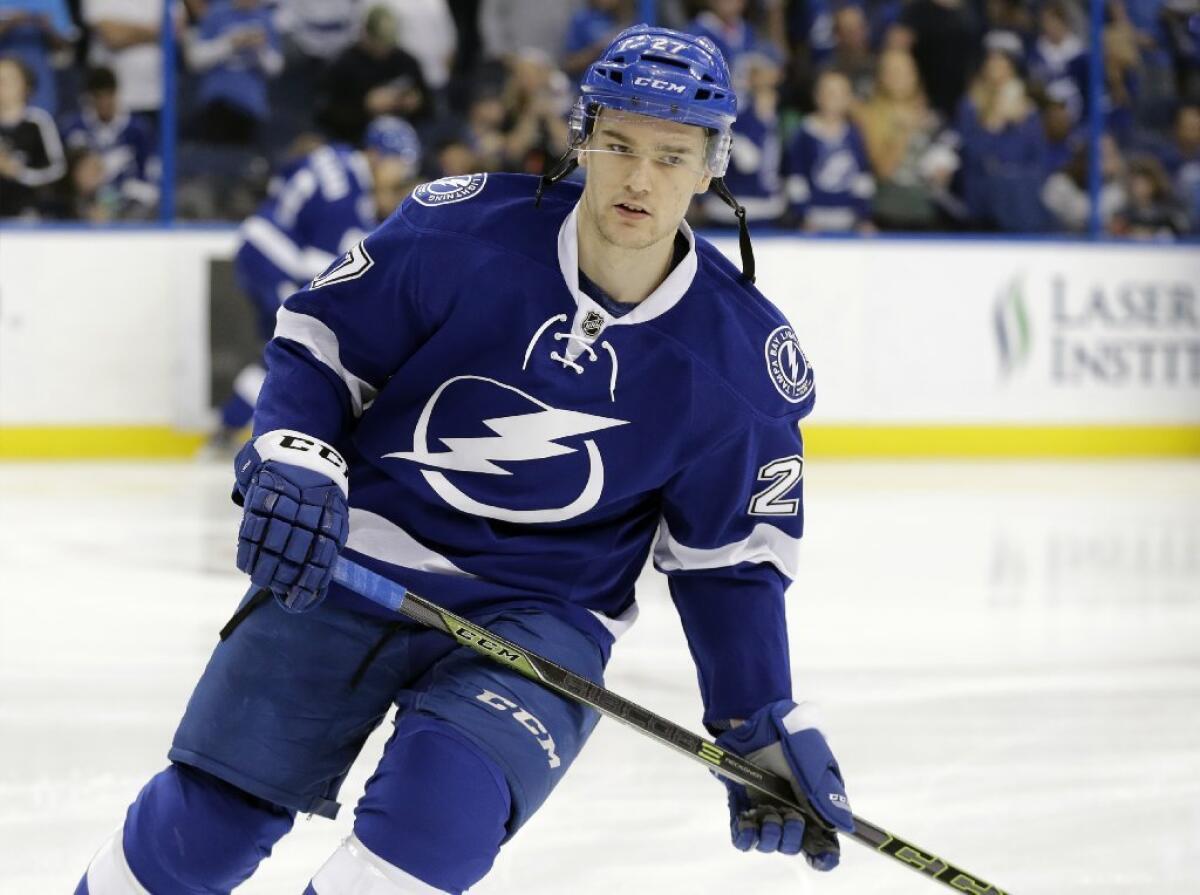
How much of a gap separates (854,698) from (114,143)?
4.90m

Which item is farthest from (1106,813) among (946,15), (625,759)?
(946,15)

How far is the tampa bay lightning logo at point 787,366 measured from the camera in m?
1.92

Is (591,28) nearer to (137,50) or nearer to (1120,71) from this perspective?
(137,50)

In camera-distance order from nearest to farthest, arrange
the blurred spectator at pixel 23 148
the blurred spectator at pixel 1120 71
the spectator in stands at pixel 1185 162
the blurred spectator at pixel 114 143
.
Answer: the blurred spectator at pixel 23 148 < the blurred spectator at pixel 114 143 < the blurred spectator at pixel 1120 71 < the spectator in stands at pixel 1185 162

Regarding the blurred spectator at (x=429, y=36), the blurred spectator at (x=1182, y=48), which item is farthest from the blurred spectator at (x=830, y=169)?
the blurred spectator at (x=1182, y=48)

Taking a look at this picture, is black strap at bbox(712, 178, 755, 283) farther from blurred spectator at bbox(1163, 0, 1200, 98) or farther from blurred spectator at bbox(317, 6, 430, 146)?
blurred spectator at bbox(1163, 0, 1200, 98)

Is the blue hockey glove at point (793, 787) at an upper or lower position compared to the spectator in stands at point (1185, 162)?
upper

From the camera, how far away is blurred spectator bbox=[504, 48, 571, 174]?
781cm

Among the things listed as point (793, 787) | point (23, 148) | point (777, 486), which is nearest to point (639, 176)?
point (777, 486)

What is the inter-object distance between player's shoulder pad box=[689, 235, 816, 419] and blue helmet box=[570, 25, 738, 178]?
0.11 m

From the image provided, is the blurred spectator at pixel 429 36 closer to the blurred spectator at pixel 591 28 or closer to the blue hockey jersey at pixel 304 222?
the blurred spectator at pixel 591 28

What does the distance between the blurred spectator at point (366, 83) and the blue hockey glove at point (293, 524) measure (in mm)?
6161

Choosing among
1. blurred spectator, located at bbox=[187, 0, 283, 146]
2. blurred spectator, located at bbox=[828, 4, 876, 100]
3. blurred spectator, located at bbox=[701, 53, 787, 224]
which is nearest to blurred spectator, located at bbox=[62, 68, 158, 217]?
blurred spectator, located at bbox=[187, 0, 283, 146]

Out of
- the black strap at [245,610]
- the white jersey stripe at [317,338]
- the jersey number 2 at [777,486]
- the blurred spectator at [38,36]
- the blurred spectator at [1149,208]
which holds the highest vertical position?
the white jersey stripe at [317,338]
